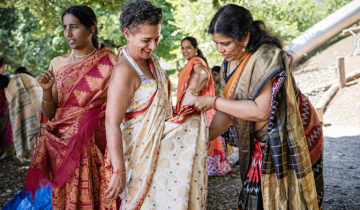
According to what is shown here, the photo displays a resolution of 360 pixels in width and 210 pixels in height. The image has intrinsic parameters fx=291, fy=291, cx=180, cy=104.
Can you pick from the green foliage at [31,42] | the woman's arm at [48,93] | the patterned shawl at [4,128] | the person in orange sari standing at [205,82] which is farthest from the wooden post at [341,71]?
the patterned shawl at [4,128]

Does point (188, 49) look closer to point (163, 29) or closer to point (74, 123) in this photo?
point (74, 123)

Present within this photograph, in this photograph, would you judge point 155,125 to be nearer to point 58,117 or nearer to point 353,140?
point 58,117

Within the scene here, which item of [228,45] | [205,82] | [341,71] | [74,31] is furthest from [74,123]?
[341,71]

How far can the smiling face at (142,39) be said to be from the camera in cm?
187

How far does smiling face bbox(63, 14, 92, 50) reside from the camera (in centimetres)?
238

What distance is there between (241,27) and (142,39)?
65 cm

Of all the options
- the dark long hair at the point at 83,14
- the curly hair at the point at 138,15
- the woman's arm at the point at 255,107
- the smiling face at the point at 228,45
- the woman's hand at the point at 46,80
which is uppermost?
the dark long hair at the point at 83,14

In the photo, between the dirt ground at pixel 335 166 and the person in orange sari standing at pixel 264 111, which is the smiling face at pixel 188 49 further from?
the person in orange sari standing at pixel 264 111

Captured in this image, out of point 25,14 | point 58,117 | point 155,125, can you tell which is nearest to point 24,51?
point 25,14

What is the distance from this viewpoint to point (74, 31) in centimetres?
241

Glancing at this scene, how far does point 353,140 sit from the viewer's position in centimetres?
640

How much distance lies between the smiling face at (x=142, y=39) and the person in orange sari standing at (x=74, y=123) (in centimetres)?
59

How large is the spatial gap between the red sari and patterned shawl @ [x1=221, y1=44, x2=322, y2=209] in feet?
3.86

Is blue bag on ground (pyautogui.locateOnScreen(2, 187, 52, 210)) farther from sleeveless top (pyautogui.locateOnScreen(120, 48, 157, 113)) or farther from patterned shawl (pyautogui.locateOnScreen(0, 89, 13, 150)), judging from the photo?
patterned shawl (pyautogui.locateOnScreen(0, 89, 13, 150))
